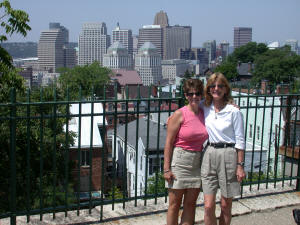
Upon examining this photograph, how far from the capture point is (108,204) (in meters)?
4.88

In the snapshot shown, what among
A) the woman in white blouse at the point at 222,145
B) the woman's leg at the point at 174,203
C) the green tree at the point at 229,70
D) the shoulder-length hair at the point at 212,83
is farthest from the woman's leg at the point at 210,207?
the green tree at the point at 229,70

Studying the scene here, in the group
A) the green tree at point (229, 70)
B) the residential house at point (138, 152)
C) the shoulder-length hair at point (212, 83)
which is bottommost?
the residential house at point (138, 152)

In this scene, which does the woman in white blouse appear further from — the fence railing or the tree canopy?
the tree canopy

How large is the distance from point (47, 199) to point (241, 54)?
85.9 m

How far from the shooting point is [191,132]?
3.69 m

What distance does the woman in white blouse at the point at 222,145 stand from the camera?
3688 mm

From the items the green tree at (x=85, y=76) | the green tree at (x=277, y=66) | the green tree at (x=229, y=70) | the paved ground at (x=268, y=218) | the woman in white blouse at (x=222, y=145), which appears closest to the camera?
the woman in white blouse at (x=222, y=145)

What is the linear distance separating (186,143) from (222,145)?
0.32m

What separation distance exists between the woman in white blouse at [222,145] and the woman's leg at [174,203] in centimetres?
25

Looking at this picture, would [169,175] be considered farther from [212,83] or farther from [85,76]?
[85,76]

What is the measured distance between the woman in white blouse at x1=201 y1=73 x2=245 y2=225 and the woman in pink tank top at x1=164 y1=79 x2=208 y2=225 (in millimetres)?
73

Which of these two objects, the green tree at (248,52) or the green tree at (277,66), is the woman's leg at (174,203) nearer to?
the green tree at (277,66)

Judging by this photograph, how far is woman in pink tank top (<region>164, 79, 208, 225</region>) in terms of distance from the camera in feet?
12.1

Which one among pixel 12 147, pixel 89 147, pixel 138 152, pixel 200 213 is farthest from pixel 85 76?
pixel 12 147
